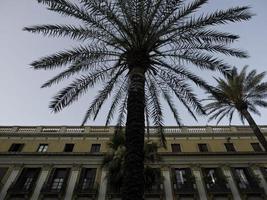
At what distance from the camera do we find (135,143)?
8.16m

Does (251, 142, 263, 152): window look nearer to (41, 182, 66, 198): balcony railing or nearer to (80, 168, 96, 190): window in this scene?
(80, 168, 96, 190): window

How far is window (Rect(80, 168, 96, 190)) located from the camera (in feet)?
78.6

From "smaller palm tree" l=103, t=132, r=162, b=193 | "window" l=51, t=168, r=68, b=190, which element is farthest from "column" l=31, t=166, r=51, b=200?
"smaller palm tree" l=103, t=132, r=162, b=193

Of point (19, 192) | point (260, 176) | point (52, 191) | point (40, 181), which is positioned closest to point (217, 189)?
point (260, 176)

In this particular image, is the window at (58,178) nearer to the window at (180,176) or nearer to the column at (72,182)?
the column at (72,182)

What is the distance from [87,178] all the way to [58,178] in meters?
2.80

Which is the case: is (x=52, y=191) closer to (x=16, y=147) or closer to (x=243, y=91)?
(x=16, y=147)

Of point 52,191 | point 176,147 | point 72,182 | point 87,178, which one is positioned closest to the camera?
point 52,191

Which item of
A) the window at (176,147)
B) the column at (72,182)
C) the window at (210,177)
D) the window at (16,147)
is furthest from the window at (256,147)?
the window at (16,147)

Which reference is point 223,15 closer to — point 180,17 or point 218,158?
point 180,17

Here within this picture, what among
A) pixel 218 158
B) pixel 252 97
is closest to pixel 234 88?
pixel 252 97

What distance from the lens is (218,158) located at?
26031mm

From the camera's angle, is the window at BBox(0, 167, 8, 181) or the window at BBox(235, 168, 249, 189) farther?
the window at BBox(0, 167, 8, 181)

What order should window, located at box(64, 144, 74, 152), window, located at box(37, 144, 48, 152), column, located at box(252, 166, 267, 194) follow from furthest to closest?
1. window, located at box(64, 144, 74, 152)
2. window, located at box(37, 144, 48, 152)
3. column, located at box(252, 166, 267, 194)
